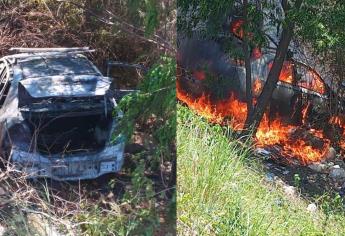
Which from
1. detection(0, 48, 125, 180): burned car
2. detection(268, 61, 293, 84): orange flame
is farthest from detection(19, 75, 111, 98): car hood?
detection(268, 61, 293, 84): orange flame

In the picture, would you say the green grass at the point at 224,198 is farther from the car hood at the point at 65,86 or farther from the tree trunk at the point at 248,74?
the tree trunk at the point at 248,74

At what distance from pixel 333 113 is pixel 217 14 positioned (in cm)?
219

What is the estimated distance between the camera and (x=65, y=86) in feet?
7.48

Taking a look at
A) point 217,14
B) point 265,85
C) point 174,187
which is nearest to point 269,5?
point 217,14

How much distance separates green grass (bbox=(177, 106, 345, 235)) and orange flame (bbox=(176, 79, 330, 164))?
1.44 m

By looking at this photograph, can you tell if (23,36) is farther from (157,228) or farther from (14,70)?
(157,228)

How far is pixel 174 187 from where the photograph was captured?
2.52 m

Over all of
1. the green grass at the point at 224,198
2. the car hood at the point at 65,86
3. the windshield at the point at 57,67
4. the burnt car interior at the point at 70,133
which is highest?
the windshield at the point at 57,67

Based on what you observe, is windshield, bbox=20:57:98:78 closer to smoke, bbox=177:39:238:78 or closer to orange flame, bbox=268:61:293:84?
smoke, bbox=177:39:238:78

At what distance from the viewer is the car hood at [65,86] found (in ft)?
7.34

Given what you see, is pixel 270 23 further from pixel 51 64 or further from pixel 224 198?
pixel 51 64

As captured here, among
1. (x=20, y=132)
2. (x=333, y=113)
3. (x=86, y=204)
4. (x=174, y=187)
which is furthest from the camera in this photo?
(x=333, y=113)

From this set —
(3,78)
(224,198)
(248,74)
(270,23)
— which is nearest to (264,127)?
(248,74)

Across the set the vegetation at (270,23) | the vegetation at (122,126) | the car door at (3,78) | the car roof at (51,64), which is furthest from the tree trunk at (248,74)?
the car door at (3,78)
